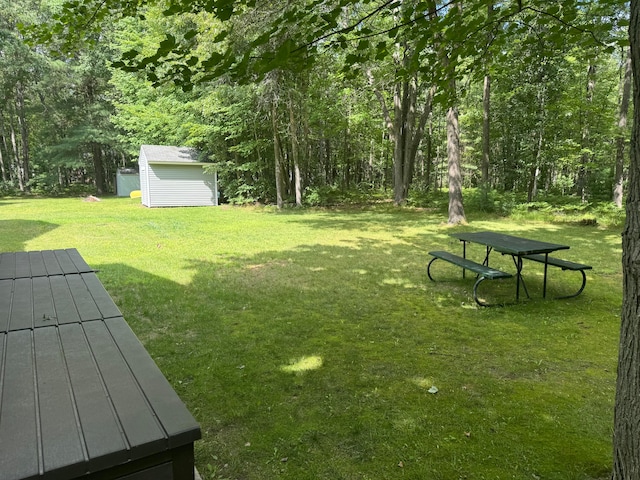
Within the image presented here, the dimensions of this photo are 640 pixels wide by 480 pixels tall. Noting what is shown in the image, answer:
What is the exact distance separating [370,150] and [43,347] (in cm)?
2872

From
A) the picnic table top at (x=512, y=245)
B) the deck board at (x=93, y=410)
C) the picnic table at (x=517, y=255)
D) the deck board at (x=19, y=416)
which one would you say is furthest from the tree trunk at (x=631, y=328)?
the picnic table top at (x=512, y=245)

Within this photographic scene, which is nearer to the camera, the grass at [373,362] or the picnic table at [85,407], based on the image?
the picnic table at [85,407]

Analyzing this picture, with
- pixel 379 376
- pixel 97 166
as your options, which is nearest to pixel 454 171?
pixel 379 376

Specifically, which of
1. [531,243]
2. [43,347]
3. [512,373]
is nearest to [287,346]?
[512,373]

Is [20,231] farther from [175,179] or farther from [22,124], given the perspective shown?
[22,124]

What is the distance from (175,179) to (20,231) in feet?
34.0

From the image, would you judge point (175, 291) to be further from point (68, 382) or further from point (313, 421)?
point (68, 382)

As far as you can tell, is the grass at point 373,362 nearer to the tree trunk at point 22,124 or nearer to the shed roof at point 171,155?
the shed roof at point 171,155

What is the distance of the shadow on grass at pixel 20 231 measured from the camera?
866 centimetres

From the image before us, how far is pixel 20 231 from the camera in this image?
1065 cm

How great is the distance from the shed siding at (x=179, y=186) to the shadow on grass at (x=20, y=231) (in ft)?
25.0

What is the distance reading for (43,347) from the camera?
6.36ft

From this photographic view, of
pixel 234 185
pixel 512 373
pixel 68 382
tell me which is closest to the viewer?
pixel 68 382

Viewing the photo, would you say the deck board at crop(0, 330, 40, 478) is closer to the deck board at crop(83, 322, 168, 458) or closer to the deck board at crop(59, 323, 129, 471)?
the deck board at crop(59, 323, 129, 471)
